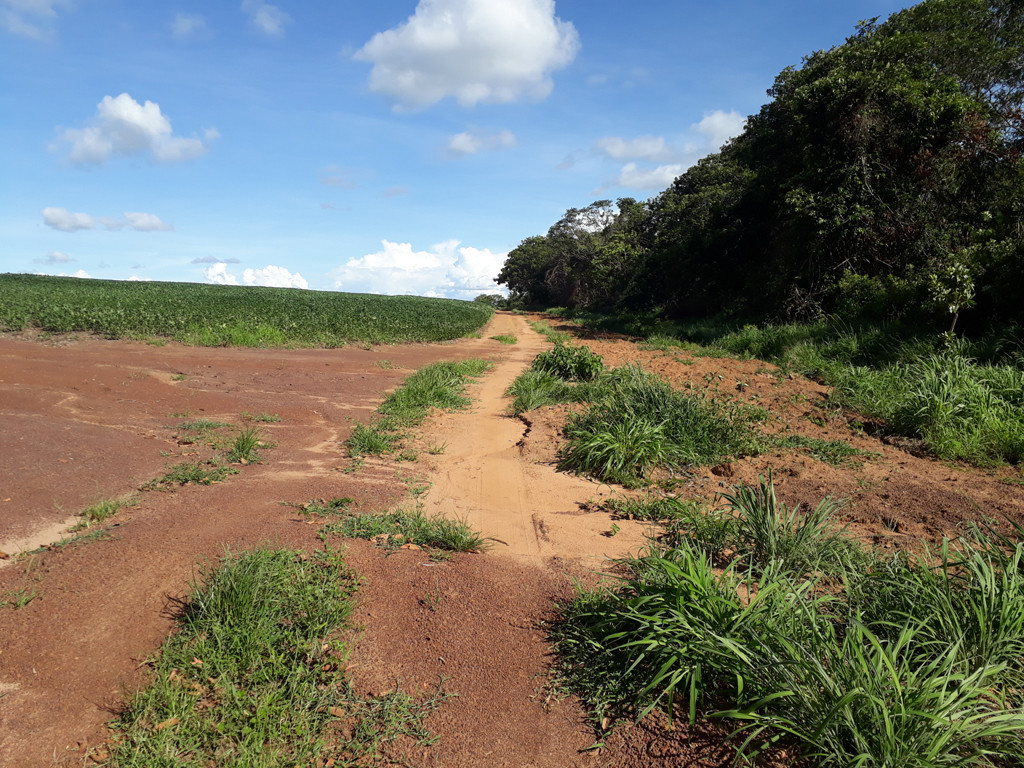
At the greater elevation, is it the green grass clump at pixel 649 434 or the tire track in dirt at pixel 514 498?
the green grass clump at pixel 649 434

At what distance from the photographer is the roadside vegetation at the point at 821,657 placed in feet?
6.91

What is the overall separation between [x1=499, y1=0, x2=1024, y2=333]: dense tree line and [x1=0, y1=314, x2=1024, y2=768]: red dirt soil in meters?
4.56

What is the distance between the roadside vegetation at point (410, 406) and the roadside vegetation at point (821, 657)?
364cm

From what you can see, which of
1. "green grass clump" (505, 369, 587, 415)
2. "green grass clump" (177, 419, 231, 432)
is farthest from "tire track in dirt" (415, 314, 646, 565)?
"green grass clump" (177, 419, 231, 432)

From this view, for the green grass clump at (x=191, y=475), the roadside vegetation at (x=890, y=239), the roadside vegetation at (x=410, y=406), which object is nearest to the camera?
the green grass clump at (x=191, y=475)

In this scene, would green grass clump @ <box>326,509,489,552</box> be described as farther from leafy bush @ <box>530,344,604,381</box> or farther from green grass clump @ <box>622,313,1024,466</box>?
leafy bush @ <box>530,344,604,381</box>

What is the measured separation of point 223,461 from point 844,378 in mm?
8511

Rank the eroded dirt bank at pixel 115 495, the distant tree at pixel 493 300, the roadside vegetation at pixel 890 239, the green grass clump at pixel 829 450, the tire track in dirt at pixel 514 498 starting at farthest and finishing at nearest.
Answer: the distant tree at pixel 493 300 < the roadside vegetation at pixel 890 239 < the green grass clump at pixel 829 450 < the tire track in dirt at pixel 514 498 < the eroded dirt bank at pixel 115 495

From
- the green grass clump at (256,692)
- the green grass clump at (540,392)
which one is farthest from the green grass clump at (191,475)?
the green grass clump at (540,392)

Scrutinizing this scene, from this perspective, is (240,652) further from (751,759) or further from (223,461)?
(223,461)

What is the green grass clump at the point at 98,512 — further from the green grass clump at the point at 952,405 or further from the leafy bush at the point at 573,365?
the green grass clump at the point at 952,405

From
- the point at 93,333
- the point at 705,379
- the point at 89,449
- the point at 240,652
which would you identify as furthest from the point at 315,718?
the point at 93,333

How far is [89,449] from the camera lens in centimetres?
564

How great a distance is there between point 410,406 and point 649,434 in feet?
12.6
